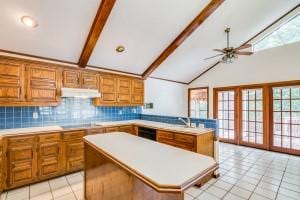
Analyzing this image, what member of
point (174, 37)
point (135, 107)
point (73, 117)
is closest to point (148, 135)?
point (135, 107)

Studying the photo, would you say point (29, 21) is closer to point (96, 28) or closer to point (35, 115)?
point (96, 28)

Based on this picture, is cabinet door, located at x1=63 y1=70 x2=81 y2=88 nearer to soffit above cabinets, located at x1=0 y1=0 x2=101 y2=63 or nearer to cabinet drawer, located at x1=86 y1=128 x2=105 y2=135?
soffit above cabinets, located at x1=0 y1=0 x2=101 y2=63

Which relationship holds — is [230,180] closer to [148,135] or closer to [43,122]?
[148,135]

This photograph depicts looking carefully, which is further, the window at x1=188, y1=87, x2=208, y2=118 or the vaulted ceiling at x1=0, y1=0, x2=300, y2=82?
the window at x1=188, y1=87, x2=208, y2=118

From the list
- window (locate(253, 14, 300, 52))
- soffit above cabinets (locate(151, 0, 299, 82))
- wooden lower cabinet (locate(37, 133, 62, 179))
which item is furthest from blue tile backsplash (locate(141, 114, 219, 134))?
window (locate(253, 14, 300, 52))

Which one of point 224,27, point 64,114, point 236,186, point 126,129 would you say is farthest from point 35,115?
point 224,27

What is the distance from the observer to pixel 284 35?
454 centimetres

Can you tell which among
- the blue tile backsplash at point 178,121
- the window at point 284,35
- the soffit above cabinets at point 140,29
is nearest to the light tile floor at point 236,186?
the blue tile backsplash at point 178,121

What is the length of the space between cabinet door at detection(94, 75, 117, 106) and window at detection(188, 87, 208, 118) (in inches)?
147

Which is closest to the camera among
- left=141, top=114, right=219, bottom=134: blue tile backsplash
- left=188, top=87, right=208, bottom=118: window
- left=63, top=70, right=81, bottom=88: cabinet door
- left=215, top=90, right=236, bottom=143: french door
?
left=141, top=114, right=219, bottom=134: blue tile backsplash

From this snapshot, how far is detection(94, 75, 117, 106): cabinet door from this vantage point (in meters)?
3.97

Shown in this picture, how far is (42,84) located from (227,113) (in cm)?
550

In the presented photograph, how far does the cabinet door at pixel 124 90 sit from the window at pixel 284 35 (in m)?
4.19

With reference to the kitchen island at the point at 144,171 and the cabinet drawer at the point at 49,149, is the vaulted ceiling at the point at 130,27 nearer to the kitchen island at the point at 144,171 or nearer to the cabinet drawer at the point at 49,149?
the cabinet drawer at the point at 49,149
